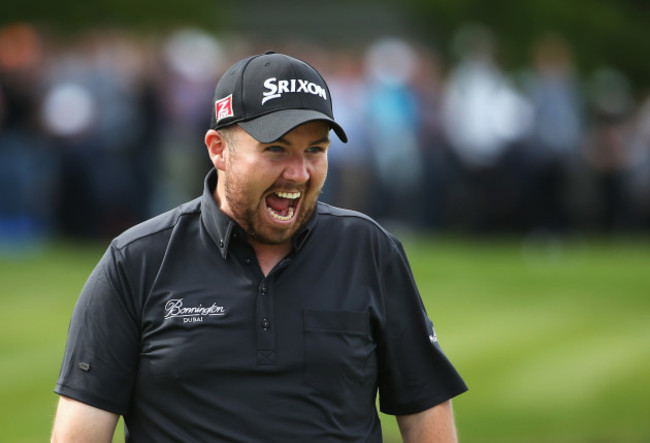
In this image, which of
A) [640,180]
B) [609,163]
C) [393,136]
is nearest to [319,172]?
[393,136]

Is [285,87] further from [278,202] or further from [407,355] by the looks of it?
[407,355]

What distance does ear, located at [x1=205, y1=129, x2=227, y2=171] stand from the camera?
14.8ft

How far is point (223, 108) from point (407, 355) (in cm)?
108

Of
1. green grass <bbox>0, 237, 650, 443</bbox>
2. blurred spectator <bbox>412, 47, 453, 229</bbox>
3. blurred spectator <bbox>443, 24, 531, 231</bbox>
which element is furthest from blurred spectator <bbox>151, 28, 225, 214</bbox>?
blurred spectator <bbox>443, 24, 531, 231</bbox>

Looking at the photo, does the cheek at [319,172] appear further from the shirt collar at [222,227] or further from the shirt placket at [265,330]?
the shirt placket at [265,330]

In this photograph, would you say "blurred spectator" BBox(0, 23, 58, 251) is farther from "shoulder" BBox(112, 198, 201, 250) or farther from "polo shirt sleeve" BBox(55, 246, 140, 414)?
"polo shirt sleeve" BBox(55, 246, 140, 414)

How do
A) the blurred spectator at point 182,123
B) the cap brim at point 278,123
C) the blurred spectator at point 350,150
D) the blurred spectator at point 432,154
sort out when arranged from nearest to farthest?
the cap brim at point 278,123 < the blurred spectator at point 182,123 < the blurred spectator at point 350,150 < the blurred spectator at point 432,154

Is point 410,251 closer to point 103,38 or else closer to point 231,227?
point 103,38

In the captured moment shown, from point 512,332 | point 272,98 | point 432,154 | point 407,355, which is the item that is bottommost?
point 512,332

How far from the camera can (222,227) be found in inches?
175

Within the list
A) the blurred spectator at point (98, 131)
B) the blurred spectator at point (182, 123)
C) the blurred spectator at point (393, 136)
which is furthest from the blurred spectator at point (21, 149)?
the blurred spectator at point (393, 136)

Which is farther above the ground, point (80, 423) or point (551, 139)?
point (551, 139)

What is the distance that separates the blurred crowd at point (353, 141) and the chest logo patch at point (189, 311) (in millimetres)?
11446

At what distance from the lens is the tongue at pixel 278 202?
14.4 feet
